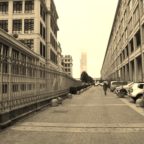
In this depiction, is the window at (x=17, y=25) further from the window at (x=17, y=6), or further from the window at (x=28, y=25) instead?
the window at (x=17, y=6)

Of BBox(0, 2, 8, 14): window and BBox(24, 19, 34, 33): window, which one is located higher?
BBox(0, 2, 8, 14): window

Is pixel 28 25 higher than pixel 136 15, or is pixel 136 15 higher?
pixel 28 25

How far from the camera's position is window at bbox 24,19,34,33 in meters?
50.2

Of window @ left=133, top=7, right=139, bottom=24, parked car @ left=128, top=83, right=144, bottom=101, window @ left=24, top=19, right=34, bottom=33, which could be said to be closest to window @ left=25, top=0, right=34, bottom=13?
window @ left=24, top=19, right=34, bottom=33

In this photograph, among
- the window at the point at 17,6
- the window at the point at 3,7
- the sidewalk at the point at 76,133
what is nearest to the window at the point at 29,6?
the window at the point at 17,6

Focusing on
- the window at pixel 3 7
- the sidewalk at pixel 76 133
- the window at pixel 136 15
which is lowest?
the sidewalk at pixel 76 133

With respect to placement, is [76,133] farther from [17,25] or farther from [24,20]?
[17,25]

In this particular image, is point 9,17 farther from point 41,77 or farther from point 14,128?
point 14,128

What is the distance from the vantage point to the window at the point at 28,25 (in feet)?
165

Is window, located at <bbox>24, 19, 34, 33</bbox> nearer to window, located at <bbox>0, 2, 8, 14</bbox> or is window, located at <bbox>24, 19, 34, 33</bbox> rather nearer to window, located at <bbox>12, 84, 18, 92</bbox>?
window, located at <bbox>0, 2, 8, 14</bbox>

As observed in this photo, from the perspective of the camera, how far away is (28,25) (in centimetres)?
5088

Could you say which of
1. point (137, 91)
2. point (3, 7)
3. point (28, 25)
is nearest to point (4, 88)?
point (137, 91)

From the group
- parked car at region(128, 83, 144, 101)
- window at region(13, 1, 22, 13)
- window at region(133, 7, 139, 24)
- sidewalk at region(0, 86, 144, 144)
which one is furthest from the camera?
window at region(13, 1, 22, 13)

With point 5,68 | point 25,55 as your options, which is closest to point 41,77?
point 5,68
